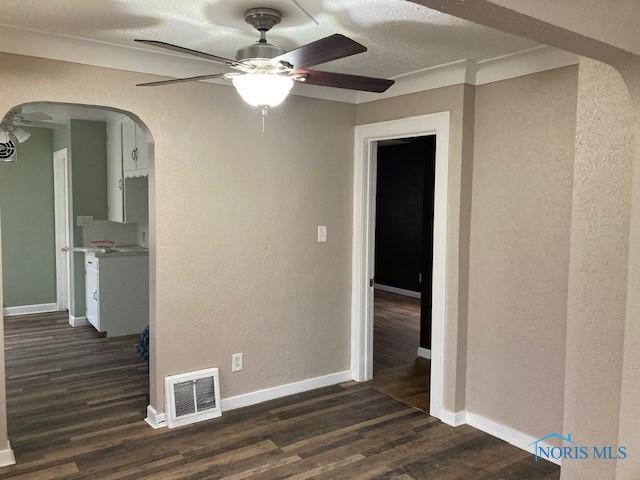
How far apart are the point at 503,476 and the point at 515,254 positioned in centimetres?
123

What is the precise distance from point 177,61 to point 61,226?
4068mm

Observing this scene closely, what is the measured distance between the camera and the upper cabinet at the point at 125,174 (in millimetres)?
5211

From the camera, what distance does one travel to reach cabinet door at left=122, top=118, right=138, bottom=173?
5.20 metres

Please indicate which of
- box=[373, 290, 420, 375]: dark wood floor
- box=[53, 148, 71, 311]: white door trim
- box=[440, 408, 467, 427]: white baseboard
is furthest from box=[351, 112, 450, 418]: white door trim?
box=[53, 148, 71, 311]: white door trim

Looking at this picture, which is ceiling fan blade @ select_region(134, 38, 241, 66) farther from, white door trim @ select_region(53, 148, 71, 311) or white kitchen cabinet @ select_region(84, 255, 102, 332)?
white door trim @ select_region(53, 148, 71, 311)

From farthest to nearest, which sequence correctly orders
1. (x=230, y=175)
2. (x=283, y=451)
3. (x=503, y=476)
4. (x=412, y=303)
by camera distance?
(x=412, y=303) < (x=230, y=175) < (x=283, y=451) < (x=503, y=476)

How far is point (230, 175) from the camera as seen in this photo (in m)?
3.58

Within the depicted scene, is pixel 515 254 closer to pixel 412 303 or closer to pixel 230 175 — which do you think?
pixel 230 175

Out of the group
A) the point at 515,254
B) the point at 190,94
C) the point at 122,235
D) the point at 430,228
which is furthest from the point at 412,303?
the point at 190,94

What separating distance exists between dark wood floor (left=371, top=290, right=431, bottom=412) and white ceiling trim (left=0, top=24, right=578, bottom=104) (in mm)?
2191

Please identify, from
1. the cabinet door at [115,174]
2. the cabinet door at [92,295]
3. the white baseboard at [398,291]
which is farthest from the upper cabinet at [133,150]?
the white baseboard at [398,291]

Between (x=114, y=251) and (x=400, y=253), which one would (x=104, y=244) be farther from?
(x=400, y=253)

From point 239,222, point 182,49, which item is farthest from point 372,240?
point 182,49

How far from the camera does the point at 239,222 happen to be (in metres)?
3.64
